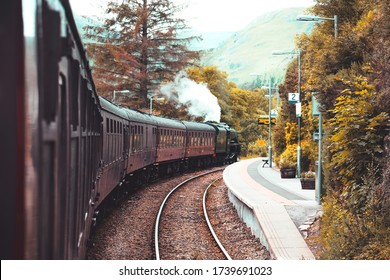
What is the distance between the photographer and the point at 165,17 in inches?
1261

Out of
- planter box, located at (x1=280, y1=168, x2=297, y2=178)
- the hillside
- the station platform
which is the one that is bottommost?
planter box, located at (x1=280, y1=168, x2=297, y2=178)

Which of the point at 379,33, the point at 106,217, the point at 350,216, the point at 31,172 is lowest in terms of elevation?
the point at 106,217

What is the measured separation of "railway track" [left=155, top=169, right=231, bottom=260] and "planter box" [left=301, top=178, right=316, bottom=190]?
122 inches

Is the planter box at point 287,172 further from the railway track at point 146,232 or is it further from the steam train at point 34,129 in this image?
the steam train at point 34,129

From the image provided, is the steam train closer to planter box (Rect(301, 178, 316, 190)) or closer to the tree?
planter box (Rect(301, 178, 316, 190))

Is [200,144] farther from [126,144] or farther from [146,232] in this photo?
[146,232]

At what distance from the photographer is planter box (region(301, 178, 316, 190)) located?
19.3 m

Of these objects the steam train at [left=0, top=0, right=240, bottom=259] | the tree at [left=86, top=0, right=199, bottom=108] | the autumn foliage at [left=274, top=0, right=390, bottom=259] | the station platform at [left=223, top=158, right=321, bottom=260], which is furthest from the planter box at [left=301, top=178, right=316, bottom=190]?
the steam train at [left=0, top=0, right=240, bottom=259]

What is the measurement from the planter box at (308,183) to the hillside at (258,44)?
Result: 274 ft

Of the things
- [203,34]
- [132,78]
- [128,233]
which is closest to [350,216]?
[128,233]

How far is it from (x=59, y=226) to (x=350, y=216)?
7.39 metres

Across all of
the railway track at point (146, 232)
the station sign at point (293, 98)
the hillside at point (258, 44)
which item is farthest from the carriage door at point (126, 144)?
the hillside at point (258, 44)

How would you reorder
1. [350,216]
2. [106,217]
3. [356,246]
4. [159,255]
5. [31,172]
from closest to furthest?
[31,172]
[356,246]
[350,216]
[159,255]
[106,217]
